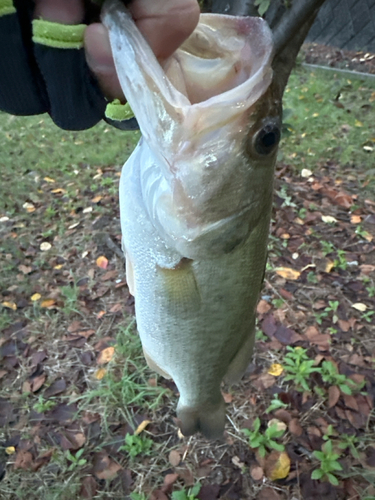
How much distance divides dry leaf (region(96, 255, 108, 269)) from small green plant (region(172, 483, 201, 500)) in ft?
6.24

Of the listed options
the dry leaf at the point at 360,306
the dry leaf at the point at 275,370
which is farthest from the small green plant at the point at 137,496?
the dry leaf at the point at 360,306

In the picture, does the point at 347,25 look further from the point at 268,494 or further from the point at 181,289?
the point at 181,289

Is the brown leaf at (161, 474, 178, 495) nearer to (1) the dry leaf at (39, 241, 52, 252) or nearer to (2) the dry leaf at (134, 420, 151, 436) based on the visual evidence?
(2) the dry leaf at (134, 420, 151, 436)

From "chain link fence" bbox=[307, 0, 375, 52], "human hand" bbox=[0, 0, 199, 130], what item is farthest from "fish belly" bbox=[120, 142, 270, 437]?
"chain link fence" bbox=[307, 0, 375, 52]

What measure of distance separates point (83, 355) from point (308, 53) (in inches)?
267

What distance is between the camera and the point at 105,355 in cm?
310

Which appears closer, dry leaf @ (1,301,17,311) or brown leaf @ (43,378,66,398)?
brown leaf @ (43,378,66,398)

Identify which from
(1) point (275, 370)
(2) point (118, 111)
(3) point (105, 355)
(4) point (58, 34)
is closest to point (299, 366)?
(1) point (275, 370)

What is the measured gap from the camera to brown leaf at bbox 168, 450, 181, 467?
257cm

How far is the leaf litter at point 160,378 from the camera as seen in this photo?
2504 millimetres

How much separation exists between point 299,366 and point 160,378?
94 cm

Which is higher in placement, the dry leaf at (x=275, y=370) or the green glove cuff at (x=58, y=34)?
the green glove cuff at (x=58, y=34)

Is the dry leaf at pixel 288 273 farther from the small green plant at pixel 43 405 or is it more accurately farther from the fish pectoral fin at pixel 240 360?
the small green plant at pixel 43 405

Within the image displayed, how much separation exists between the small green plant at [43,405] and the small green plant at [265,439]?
1.27 m
